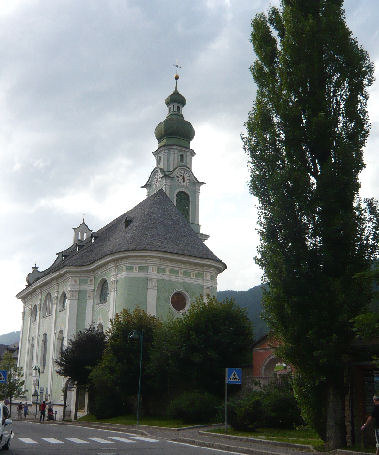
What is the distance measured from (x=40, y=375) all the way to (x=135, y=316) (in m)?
22.4

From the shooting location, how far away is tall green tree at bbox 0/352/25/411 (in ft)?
173

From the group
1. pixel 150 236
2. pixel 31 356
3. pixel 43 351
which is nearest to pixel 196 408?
pixel 150 236

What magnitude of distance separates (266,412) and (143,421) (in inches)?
443

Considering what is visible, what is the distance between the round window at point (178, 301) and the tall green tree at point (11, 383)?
64.3 feet

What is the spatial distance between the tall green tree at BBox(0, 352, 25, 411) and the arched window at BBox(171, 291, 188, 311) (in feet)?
64.3

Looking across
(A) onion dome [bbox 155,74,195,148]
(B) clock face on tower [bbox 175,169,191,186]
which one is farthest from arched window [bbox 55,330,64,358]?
(A) onion dome [bbox 155,74,195,148]

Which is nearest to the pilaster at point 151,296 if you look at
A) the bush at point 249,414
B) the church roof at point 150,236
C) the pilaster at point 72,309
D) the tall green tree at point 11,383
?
the church roof at point 150,236

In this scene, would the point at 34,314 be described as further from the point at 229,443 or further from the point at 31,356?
the point at 229,443

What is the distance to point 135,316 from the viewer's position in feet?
119

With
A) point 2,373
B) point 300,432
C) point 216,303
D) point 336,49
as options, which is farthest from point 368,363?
point 216,303

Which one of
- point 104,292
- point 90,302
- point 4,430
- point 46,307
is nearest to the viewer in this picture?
point 4,430

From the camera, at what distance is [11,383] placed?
5350 cm

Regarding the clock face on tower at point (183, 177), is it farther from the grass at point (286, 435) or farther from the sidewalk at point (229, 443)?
the grass at point (286, 435)

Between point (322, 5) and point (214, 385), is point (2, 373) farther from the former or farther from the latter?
point (322, 5)
